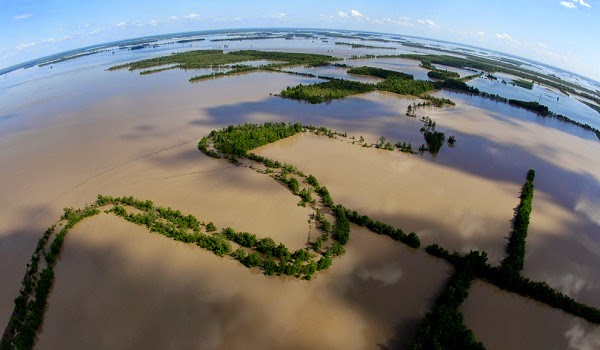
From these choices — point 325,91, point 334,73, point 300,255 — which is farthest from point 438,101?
point 300,255

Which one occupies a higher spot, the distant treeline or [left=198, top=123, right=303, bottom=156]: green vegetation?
[left=198, top=123, right=303, bottom=156]: green vegetation

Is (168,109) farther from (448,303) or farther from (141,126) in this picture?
(448,303)

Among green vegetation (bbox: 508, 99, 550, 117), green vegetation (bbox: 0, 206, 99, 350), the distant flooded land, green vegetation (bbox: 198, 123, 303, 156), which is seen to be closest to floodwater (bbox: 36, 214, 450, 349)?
the distant flooded land

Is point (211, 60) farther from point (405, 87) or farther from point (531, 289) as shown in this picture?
point (531, 289)

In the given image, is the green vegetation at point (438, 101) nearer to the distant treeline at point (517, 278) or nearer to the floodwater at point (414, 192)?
the floodwater at point (414, 192)

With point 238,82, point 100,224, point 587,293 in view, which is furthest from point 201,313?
point 238,82

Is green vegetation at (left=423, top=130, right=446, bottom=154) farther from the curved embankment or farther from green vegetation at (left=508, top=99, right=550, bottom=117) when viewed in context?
green vegetation at (left=508, top=99, right=550, bottom=117)
